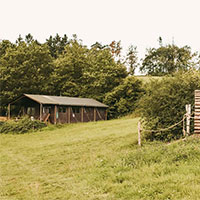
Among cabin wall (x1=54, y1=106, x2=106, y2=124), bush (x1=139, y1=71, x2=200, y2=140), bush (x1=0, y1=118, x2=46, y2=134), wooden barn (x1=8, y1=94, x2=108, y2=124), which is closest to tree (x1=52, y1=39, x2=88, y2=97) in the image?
cabin wall (x1=54, y1=106, x2=106, y2=124)

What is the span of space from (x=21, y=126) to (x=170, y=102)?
59.6 ft

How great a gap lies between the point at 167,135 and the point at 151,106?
6.35 feet

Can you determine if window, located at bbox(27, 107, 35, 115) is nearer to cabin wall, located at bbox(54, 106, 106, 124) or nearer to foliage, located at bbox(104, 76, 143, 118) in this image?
cabin wall, located at bbox(54, 106, 106, 124)

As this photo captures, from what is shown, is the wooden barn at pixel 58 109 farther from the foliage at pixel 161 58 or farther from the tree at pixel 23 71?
the foliage at pixel 161 58

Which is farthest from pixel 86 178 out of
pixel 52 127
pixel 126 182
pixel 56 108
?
pixel 56 108

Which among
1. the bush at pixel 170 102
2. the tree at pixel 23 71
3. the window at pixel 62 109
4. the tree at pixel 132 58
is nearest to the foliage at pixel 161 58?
the tree at pixel 132 58

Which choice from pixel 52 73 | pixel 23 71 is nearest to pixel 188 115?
pixel 23 71

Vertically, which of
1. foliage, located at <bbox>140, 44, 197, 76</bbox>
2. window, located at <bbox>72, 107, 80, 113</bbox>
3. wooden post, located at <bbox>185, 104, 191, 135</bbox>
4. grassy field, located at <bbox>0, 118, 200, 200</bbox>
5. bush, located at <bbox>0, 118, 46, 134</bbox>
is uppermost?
foliage, located at <bbox>140, 44, 197, 76</bbox>

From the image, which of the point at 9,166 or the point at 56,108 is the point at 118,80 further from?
the point at 9,166

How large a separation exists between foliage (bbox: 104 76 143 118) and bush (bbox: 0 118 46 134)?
14.4 m

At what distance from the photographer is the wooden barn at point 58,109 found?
33219 millimetres

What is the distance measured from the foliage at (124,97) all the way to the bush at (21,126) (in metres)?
14.4

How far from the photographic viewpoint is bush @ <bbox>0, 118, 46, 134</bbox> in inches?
1102

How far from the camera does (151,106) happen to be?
14.8m
